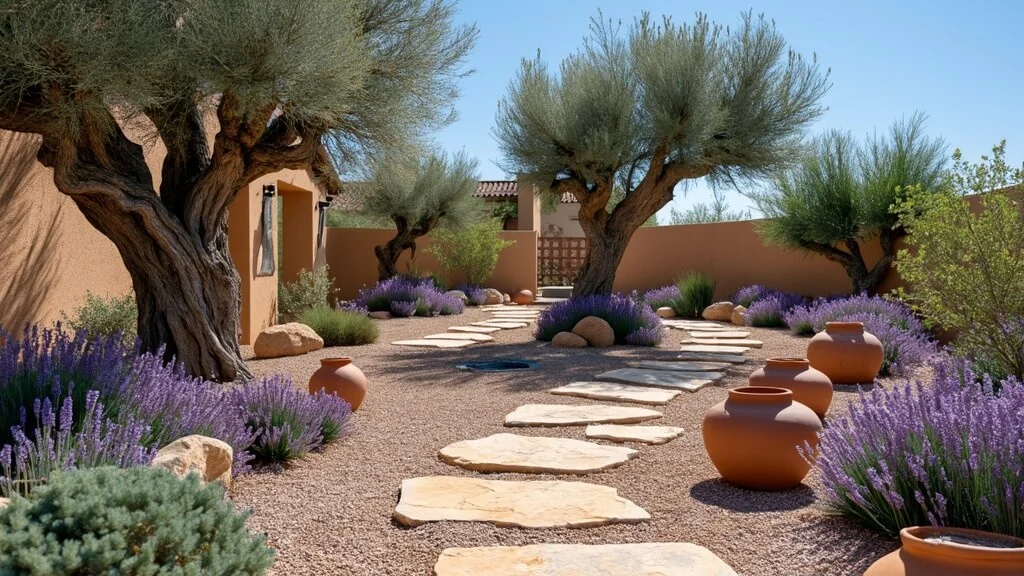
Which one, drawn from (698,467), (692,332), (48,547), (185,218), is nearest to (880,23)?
(692,332)

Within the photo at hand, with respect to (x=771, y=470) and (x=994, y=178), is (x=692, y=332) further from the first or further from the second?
(x=771, y=470)

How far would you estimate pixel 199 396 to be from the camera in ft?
13.8

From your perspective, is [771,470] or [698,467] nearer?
[771,470]

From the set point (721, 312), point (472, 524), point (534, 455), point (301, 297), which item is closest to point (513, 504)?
point (472, 524)

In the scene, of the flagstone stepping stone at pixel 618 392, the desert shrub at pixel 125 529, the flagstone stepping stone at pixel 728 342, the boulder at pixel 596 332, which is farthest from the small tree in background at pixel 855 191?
the desert shrub at pixel 125 529

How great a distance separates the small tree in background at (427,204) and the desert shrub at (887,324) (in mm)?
8859

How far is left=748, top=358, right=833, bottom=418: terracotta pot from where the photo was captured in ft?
16.7

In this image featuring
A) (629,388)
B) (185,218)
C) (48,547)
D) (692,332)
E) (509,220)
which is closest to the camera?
(48,547)

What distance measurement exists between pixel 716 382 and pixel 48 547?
612cm

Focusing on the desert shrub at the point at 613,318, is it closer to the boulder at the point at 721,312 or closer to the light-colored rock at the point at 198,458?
the boulder at the point at 721,312

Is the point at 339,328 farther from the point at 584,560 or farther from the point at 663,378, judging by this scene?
the point at 584,560

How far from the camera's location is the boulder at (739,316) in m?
13.8

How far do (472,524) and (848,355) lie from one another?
15.7ft

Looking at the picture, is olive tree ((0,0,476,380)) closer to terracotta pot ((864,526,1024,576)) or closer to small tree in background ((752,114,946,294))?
terracotta pot ((864,526,1024,576))
